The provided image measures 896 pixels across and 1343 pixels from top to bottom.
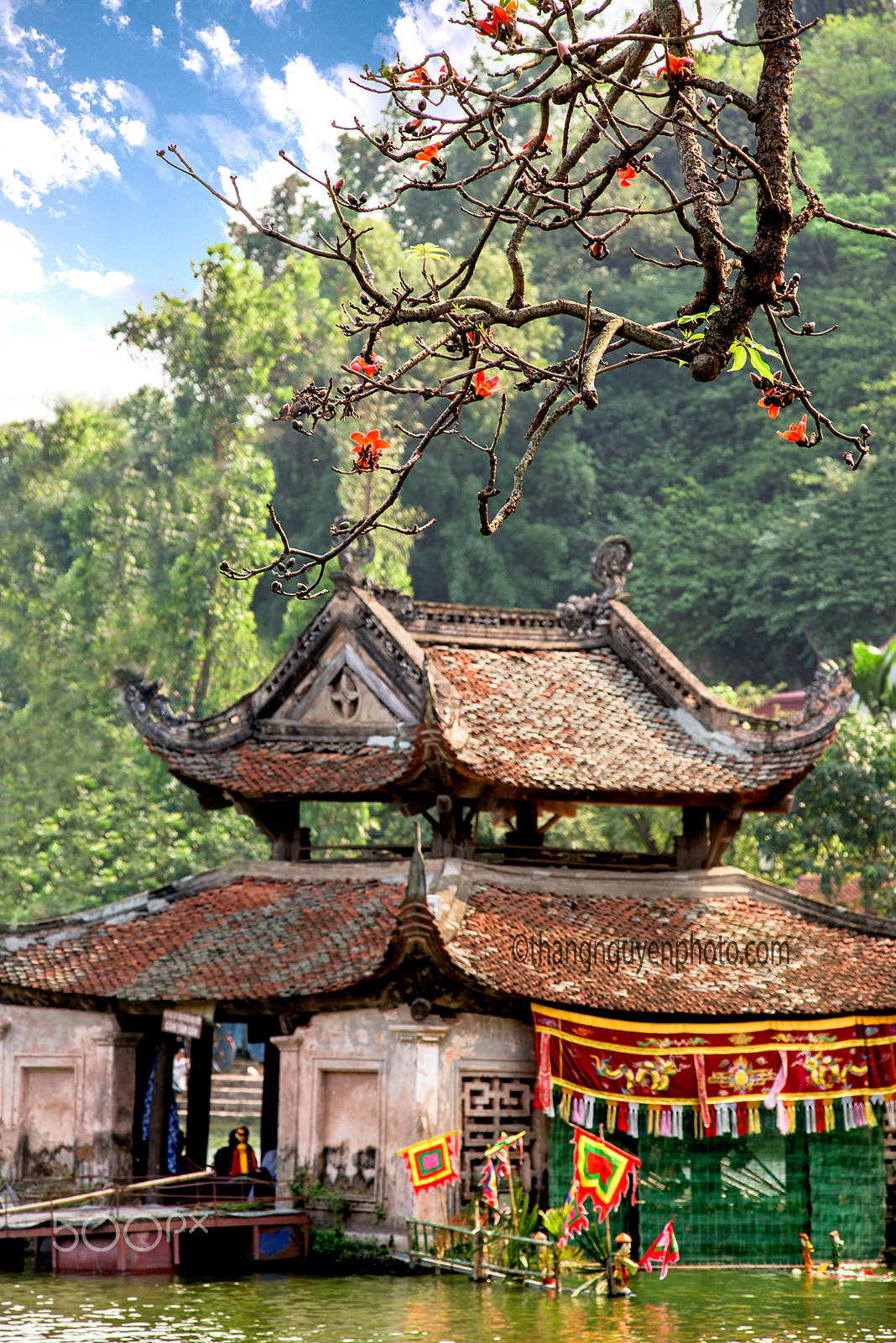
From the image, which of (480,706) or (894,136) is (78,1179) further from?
(894,136)

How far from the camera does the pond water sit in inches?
529

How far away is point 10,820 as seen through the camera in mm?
41656

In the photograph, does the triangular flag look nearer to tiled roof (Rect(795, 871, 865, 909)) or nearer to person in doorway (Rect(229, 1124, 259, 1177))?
person in doorway (Rect(229, 1124, 259, 1177))

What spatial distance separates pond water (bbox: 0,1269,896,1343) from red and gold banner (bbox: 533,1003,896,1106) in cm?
198

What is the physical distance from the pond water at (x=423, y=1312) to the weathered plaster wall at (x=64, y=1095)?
2210 mm

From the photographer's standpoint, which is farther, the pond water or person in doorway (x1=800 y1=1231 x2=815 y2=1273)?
person in doorway (x1=800 y1=1231 x2=815 y2=1273)

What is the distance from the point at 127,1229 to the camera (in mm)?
16750

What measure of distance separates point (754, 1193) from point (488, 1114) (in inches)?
128

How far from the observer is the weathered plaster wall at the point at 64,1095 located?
61.2ft

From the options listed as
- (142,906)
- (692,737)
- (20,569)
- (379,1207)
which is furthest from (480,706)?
(20,569)

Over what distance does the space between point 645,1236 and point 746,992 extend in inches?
114

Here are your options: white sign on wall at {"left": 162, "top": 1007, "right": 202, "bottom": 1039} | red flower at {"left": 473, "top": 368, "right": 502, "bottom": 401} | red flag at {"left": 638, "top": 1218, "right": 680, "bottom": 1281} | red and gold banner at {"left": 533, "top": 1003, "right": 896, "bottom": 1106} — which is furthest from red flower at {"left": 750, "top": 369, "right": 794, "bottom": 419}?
white sign on wall at {"left": 162, "top": 1007, "right": 202, "bottom": 1039}

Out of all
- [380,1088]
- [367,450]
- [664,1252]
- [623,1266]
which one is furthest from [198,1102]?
[367,450]

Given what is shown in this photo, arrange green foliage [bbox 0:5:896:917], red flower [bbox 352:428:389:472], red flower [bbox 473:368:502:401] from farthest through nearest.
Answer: green foliage [bbox 0:5:896:917]
red flower [bbox 352:428:389:472]
red flower [bbox 473:368:502:401]
